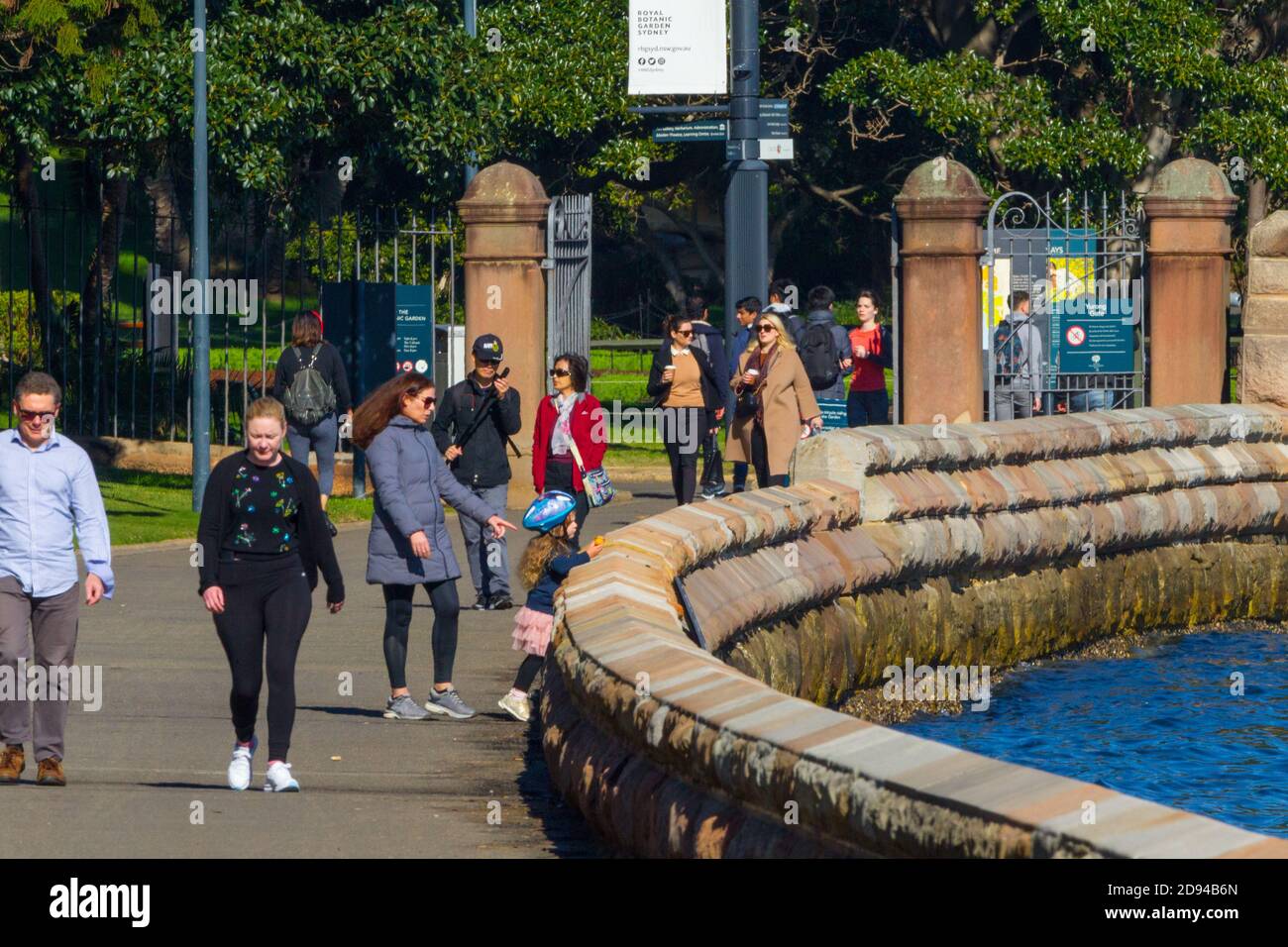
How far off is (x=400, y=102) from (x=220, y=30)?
224 centimetres

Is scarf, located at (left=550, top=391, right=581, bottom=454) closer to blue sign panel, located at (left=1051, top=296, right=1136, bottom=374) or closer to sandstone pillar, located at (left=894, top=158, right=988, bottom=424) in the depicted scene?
sandstone pillar, located at (left=894, top=158, right=988, bottom=424)

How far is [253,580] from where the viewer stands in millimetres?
8344

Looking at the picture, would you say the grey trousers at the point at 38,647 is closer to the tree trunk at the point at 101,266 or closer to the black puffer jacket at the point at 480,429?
the black puffer jacket at the point at 480,429

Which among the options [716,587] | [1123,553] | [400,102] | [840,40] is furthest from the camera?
[840,40]

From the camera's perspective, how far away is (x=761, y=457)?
15.2 m

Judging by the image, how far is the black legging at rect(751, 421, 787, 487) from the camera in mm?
14984

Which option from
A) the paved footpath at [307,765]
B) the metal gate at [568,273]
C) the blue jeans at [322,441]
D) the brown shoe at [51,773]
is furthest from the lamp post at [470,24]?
the brown shoe at [51,773]

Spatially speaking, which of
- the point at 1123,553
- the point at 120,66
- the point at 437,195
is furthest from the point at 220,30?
the point at 1123,553

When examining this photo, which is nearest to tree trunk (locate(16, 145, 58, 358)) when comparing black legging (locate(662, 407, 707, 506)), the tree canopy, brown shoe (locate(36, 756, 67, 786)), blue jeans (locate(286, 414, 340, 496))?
the tree canopy

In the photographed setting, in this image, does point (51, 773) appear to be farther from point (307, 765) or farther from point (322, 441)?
point (322, 441)
